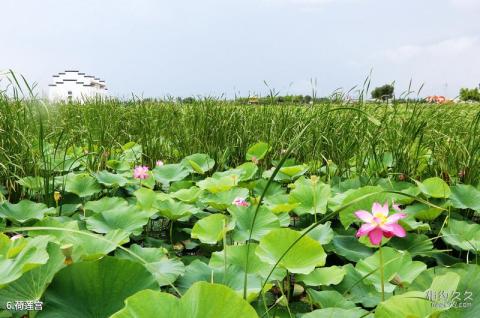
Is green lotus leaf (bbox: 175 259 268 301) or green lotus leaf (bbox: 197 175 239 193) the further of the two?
green lotus leaf (bbox: 197 175 239 193)

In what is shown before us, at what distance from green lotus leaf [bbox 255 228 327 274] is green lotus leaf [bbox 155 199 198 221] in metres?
0.40

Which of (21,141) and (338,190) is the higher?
(21,141)

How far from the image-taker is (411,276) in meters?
0.97

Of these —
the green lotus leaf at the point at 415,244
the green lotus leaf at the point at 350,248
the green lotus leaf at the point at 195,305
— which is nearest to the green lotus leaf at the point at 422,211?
the green lotus leaf at the point at 415,244

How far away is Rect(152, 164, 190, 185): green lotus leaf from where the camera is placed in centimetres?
171

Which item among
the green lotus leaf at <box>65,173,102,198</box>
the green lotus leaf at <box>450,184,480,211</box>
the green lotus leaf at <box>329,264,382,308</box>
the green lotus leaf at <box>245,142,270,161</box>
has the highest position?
the green lotus leaf at <box>245,142,270,161</box>

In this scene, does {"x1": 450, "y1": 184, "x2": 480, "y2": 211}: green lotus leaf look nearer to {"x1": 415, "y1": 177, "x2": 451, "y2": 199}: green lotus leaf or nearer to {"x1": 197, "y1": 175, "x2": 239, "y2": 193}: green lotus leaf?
{"x1": 415, "y1": 177, "x2": 451, "y2": 199}: green lotus leaf

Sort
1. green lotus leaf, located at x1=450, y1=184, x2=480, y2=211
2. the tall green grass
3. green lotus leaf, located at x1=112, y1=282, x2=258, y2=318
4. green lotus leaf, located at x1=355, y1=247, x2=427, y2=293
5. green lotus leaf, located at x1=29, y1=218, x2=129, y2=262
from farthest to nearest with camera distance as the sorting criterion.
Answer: the tall green grass, green lotus leaf, located at x1=450, y1=184, x2=480, y2=211, green lotus leaf, located at x1=355, y1=247, x2=427, y2=293, green lotus leaf, located at x1=29, y1=218, x2=129, y2=262, green lotus leaf, located at x1=112, y1=282, x2=258, y2=318

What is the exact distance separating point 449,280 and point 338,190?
80cm

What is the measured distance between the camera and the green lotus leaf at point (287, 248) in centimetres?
92

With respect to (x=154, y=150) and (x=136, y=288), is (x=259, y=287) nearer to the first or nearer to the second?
(x=136, y=288)

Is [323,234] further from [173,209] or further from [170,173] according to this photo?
[170,173]

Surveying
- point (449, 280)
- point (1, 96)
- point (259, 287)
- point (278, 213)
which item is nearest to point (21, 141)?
point (1, 96)

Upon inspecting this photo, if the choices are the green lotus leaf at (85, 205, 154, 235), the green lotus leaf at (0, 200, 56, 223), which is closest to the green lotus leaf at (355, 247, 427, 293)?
the green lotus leaf at (85, 205, 154, 235)
